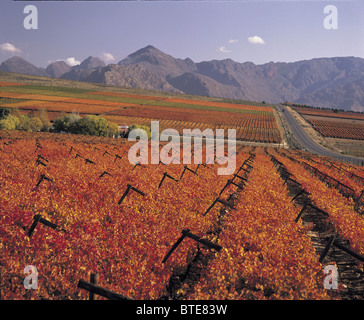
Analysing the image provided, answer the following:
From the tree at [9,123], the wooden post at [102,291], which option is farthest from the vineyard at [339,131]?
the wooden post at [102,291]

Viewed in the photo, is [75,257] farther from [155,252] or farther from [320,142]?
[320,142]

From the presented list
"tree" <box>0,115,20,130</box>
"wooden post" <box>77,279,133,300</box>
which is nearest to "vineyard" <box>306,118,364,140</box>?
"tree" <box>0,115,20,130</box>

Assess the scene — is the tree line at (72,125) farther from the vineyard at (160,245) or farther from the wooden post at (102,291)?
the wooden post at (102,291)

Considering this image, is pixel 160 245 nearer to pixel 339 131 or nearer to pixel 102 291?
pixel 102 291

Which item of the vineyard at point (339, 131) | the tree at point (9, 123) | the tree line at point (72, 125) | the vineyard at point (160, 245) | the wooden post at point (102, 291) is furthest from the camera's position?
the vineyard at point (339, 131)

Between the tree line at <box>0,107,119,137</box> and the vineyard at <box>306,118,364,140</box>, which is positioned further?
the vineyard at <box>306,118,364,140</box>

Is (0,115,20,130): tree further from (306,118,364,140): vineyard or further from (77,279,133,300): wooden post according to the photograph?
(306,118,364,140): vineyard

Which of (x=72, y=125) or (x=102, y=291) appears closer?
(x=102, y=291)

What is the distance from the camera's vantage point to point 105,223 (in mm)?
11438

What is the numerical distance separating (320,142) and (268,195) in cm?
9861

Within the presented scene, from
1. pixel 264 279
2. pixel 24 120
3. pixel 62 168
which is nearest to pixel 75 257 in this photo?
pixel 264 279

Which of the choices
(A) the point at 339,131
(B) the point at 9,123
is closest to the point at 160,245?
(B) the point at 9,123

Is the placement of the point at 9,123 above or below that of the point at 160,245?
above

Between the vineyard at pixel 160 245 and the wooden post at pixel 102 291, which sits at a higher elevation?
the wooden post at pixel 102 291
